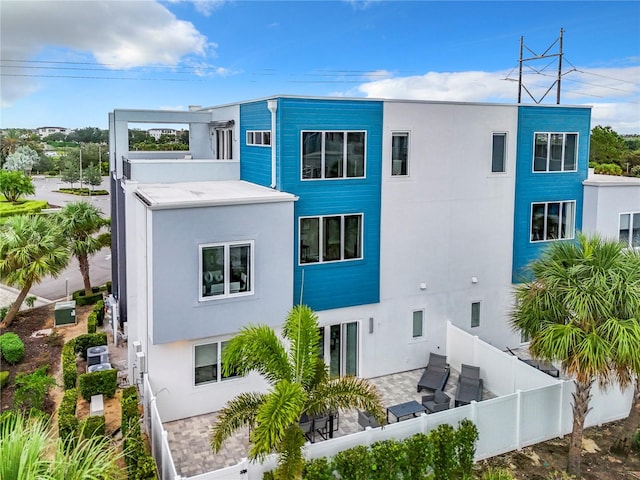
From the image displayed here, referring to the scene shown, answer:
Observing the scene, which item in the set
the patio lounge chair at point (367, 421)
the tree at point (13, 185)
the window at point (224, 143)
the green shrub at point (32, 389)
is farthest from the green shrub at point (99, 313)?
the tree at point (13, 185)

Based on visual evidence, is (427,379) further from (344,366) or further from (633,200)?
(633,200)

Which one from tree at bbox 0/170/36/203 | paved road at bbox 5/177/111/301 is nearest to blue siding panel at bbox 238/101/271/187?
paved road at bbox 5/177/111/301

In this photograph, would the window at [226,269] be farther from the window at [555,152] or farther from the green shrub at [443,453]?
the window at [555,152]

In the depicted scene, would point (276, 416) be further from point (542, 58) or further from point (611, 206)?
point (542, 58)

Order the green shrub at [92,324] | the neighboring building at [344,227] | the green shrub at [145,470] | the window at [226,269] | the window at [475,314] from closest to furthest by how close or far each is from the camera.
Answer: the green shrub at [145,470]
the window at [226,269]
the neighboring building at [344,227]
the window at [475,314]
the green shrub at [92,324]

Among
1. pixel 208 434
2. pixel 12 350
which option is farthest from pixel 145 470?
pixel 12 350
